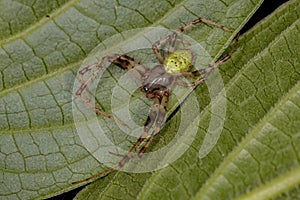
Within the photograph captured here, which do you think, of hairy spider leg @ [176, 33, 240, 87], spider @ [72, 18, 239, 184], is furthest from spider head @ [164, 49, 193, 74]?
hairy spider leg @ [176, 33, 240, 87]

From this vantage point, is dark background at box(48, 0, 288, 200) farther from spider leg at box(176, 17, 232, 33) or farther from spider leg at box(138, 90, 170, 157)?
spider leg at box(138, 90, 170, 157)

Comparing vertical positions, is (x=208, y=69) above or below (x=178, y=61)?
below

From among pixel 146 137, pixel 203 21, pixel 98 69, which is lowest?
pixel 146 137

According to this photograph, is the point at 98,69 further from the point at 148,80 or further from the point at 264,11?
the point at 264,11

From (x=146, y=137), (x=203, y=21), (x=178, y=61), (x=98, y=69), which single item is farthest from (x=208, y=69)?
(x=98, y=69)

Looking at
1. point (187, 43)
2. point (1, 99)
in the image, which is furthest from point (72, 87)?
point (187, 43)

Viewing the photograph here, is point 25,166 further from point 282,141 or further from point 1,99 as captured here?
point 282,141

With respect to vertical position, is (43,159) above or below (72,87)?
Result: below
